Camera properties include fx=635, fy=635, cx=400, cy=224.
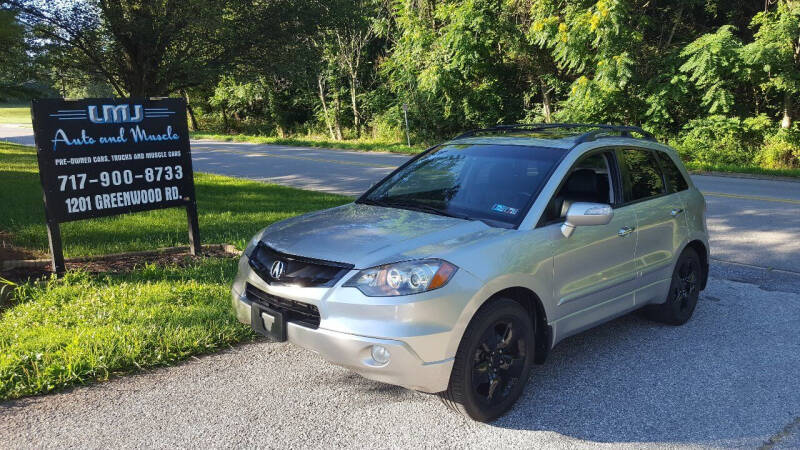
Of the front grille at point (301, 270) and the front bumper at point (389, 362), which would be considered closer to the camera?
the front bumper at point (389, 362)

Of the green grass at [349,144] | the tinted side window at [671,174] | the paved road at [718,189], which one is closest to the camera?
the tinted side window at [671,174]

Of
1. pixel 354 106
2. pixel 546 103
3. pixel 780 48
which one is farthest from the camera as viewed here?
pixel 354 106

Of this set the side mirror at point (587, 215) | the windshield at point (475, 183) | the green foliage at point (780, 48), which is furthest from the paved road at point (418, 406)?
the green foliage at point (780, 48)

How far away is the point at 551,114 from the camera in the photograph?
24.0 metres

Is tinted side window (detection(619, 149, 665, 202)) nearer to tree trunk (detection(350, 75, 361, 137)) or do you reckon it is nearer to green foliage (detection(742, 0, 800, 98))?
green foliage (detection(742, 0, 800, 98))

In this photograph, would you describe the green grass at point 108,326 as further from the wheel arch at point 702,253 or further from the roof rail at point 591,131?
the wheel arch at point 702,253

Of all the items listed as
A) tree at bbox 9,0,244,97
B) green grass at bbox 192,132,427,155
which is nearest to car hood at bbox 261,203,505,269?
tree at bbox 9,0,244,97

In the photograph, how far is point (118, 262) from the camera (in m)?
6.96

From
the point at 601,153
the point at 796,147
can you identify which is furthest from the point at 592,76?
the point at 601,153

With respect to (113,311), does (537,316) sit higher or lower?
higher

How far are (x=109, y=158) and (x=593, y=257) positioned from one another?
481 cm

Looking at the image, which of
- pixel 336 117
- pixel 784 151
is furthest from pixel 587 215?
pixel 336 117

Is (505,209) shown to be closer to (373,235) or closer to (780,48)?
(373,235)

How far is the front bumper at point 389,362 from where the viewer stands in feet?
11.1
